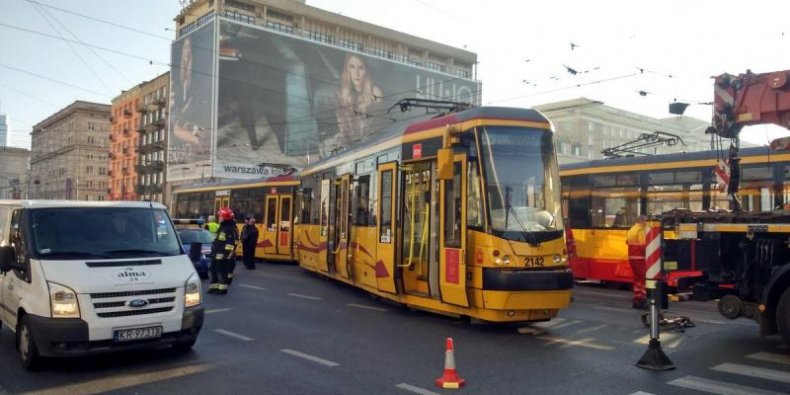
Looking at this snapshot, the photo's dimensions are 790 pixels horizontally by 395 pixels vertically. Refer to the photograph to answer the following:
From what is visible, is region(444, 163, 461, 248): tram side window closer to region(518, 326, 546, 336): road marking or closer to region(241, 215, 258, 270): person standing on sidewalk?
region(518, 326, 546, 336): road marking

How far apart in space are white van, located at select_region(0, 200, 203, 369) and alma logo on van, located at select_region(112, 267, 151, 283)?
10 millimetres

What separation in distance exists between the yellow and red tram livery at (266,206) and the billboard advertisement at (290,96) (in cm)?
3558

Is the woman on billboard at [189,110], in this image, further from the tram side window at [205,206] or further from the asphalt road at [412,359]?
the asphalt road at [412,359]

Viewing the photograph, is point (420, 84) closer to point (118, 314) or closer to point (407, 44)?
point (407, 44)

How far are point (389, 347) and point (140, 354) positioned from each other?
3166 mm

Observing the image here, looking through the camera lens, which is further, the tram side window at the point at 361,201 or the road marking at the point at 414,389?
the tram side window at the point at 361,201

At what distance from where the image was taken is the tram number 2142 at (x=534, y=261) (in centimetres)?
927

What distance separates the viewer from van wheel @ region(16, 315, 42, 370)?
280 inches

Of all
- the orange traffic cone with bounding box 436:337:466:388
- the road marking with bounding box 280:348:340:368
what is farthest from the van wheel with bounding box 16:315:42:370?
the orange traffic cone with bounding box 436:337:466:388

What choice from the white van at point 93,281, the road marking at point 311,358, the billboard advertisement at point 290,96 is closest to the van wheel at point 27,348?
the white van at point 93,281

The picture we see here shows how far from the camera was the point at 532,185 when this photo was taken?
9.59 m

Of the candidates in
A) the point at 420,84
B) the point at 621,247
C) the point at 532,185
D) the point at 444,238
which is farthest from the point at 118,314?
the point at 420,84

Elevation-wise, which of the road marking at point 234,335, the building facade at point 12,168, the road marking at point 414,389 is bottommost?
the road marking at point 414,389

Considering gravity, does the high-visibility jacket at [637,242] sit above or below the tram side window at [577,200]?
below
